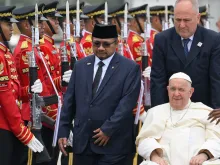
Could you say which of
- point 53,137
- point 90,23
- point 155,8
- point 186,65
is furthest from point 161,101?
point 155,8

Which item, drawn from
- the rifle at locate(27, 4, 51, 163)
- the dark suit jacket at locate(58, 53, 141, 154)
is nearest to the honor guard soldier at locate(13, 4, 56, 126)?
the rifle at locate(27, 4, 51, 163)

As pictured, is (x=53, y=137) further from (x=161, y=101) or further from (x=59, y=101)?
(x=161, y=101)

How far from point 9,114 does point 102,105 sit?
3.29 ft

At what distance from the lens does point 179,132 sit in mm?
7527

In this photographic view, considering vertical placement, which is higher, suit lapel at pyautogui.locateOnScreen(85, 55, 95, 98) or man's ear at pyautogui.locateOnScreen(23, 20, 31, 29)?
man's ear at pyautogui.locateOnScreen(23, 20, 31, 29)

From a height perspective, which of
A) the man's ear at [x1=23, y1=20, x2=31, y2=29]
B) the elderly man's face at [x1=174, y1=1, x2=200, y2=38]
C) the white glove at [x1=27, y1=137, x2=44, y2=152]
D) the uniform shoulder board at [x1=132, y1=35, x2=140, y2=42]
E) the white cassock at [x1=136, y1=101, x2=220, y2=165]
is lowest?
the white glove at [x1=27, y1=137, x2=44, y2=152]

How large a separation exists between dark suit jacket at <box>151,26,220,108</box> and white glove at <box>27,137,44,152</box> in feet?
4.12

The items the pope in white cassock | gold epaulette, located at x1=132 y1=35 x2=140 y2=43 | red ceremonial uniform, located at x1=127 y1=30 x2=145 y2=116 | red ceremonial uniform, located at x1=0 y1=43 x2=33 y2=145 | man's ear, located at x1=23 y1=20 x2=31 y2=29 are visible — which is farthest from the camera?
gold epaulette, located at x1=132 y1=35 x2=140 y2=43

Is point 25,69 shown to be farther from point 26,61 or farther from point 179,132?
point 179,132

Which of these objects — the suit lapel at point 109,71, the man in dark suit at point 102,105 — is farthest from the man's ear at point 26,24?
the suit lapel at point 109,71

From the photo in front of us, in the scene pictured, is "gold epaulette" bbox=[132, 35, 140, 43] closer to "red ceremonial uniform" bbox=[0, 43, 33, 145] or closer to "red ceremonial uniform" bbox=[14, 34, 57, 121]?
"red ceremonial uniform" bbox=[14, 34, 57, 121]

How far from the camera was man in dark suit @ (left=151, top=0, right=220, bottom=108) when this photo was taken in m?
7.71

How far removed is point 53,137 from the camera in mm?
9328

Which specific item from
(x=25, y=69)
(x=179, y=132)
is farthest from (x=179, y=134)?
(x=25, y=69)
